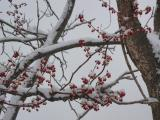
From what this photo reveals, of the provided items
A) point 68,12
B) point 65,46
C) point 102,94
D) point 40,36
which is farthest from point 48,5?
point 102,94

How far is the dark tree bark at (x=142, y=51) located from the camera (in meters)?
3.25

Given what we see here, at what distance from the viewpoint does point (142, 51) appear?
11.2 ft

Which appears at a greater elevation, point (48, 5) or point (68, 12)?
point (48, 5)

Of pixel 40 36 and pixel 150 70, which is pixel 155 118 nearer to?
pixel 150 70

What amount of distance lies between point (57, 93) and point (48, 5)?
13.1 ft

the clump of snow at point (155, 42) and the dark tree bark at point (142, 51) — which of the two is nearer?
the dark tree bark at point (142, 51)

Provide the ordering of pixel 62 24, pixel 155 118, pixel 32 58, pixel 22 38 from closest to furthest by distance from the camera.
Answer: pixel 155 118 < pixel 32 58 < pixel 62 24 < pixel 22 38

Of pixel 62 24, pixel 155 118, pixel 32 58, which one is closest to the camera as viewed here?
pixel 155 118

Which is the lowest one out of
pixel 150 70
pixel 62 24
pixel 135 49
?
pixel 150 70

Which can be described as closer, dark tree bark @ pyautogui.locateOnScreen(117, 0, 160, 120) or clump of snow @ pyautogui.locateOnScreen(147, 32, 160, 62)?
dark tree bark @ pyautogui.locateOnScreen(117, 0, 160, 120)

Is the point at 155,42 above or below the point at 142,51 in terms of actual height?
above

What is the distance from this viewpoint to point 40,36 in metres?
6.94

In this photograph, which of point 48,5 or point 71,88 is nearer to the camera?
point 71,88

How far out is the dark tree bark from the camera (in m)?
3.25
